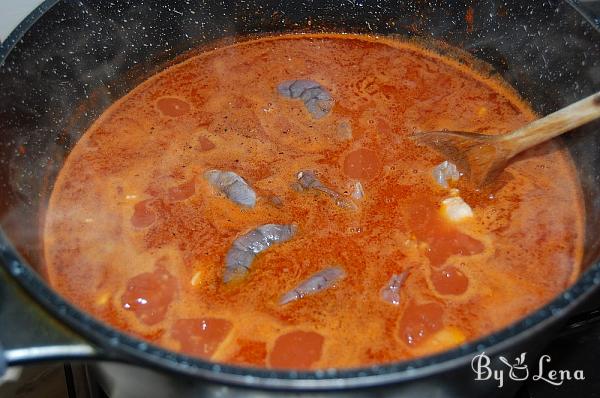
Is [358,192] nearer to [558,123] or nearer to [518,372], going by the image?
[558,123]

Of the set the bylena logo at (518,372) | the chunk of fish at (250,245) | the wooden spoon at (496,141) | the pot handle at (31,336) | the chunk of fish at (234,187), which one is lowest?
the pot handle at (31,336)

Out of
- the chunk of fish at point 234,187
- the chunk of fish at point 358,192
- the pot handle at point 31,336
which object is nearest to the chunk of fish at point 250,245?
the chunk of fish at point 234,187

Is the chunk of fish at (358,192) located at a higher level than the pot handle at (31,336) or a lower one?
higher

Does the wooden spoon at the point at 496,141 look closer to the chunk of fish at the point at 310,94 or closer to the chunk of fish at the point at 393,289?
the chunk of fish at the point at 310,94

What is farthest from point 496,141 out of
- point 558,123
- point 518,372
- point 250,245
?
point 250,245

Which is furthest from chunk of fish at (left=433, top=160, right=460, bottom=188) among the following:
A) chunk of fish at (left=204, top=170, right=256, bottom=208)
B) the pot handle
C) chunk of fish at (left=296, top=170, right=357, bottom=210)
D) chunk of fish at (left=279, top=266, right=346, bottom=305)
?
the pot handle

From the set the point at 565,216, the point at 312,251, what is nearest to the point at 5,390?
the point at 312,251
